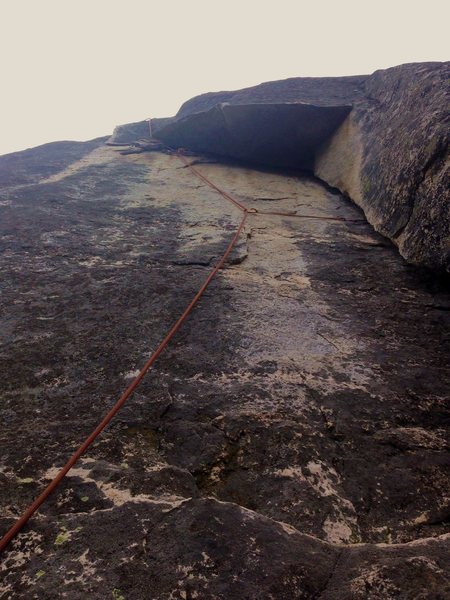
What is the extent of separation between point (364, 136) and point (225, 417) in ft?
12.7

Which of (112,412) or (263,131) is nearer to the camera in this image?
(112,412)

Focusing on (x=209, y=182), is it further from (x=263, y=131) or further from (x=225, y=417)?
(x=225, y=417)

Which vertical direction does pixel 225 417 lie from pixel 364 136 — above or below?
below

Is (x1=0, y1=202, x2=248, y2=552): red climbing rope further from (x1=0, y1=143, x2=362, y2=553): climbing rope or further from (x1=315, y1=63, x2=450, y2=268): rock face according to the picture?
(x1=315, y1=63, x2=450, y2=268): rock face

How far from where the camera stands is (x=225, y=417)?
1.77 meters

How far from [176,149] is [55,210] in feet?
10.9

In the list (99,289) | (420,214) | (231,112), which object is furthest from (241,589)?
(231,112)

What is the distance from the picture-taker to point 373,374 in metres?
2.06

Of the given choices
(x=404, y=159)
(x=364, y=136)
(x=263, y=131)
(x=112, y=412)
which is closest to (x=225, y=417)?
(x=112, y=412)

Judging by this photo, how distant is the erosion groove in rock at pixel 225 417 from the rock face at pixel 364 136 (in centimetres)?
41

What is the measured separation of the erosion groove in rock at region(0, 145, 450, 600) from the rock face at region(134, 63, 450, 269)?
408 mm

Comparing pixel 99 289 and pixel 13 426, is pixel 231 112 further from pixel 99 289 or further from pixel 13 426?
pixel 13 426

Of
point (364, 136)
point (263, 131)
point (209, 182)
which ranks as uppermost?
point (263, 131)

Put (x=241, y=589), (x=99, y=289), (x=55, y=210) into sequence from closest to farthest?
(x=241, y=589), (x=99, y=289), (x=55, y=210)
